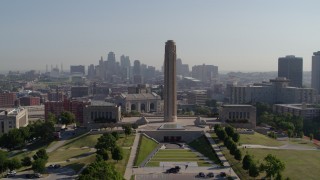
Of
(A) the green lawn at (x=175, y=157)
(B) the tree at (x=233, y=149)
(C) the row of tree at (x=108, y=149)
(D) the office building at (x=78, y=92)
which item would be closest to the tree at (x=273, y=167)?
(B) the tree at (x=233, y=149)

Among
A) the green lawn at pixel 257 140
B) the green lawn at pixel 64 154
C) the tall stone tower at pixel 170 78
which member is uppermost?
the tall stone tower at pixel 170 78

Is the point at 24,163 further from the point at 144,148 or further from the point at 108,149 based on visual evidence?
the point at 144,148

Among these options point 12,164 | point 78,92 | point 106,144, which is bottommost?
point 12,164

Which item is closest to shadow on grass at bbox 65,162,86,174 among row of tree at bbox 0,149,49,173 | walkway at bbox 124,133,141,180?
row of tree at bbox 0,149,49,173

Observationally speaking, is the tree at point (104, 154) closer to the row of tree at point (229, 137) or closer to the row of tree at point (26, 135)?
the row of tree at point (229, 137)

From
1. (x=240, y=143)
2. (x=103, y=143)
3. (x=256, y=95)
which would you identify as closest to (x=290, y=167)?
(x=240, y=143)

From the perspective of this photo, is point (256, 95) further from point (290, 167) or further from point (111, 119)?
point (290, 167)

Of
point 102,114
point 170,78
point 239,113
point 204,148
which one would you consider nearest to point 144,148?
point 204,148
